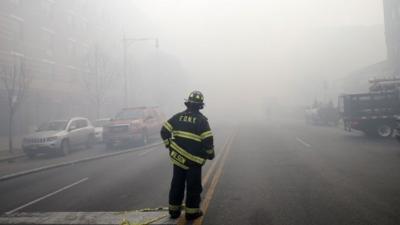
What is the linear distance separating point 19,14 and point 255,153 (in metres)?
26.6

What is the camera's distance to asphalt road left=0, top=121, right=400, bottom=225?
541cm

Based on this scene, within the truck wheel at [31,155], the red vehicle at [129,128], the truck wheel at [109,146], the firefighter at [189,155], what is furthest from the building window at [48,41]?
the firefighter at [189,155]

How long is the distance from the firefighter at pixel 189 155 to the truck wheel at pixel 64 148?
12.1m

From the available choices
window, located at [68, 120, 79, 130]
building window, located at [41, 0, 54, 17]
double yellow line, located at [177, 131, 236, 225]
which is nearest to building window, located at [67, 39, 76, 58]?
building window, located at [41, 0, 54, 17]

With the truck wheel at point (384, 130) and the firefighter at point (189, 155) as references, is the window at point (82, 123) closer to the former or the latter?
the firefighter at point (189, 155)

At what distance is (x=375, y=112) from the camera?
16969mm

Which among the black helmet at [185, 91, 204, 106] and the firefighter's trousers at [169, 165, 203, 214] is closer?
the firefighter's trousers at [169, 165, 203, 214]

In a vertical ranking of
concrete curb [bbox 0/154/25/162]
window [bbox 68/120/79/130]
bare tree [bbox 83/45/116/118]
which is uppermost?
bare tree [bbox 83/45/116/118]

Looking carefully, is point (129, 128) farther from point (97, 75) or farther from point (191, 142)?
point (97, 75)

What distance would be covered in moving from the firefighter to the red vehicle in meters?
12.8

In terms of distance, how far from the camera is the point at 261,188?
23.5 feet

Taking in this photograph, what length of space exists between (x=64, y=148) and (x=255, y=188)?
11569 mm

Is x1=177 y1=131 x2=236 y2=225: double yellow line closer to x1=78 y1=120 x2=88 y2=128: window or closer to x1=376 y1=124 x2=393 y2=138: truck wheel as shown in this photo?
x1=376 y1=124 x2=393 y2=138: truck wheel

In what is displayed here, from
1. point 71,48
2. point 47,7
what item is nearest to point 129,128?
point 47,7
